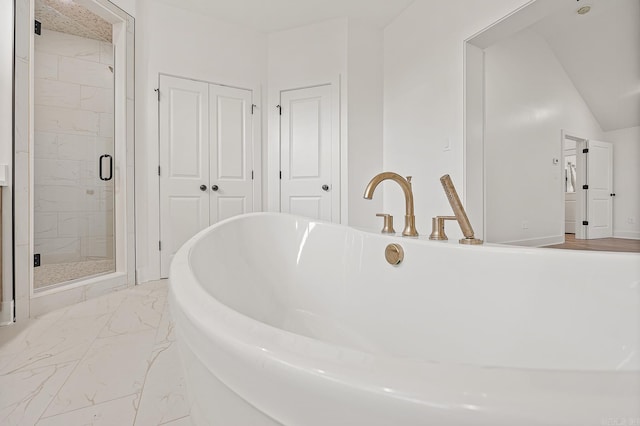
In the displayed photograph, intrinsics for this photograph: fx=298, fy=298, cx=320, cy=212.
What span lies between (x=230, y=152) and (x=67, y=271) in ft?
5.55

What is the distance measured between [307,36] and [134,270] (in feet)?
9.24

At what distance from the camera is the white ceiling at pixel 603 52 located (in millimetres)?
3477

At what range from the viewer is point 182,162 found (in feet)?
9.25

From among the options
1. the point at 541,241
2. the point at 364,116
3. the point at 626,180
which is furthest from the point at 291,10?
the point at 626,180

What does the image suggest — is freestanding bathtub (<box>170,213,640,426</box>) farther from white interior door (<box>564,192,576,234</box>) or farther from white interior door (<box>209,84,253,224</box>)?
white interior door (<box>564,192,576,234</box>)

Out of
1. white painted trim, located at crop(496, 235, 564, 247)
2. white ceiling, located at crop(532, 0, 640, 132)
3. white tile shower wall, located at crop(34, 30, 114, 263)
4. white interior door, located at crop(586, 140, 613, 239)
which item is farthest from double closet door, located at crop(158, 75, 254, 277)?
white interior door, located at crop(586, 140, 613, 239)

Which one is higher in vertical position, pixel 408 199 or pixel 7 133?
pixel 7 133

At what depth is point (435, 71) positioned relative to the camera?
8.61 ft

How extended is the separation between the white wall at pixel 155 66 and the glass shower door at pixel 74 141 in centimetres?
27

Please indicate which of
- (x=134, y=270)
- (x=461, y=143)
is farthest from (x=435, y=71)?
(x=134, y=270)

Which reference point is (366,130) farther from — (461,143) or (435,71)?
(461,143)

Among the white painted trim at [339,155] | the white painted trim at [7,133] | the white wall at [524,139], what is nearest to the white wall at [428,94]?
the white painted trim at [339,155]

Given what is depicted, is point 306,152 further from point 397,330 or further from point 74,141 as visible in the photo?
point 397,330

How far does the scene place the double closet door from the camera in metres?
2.74
